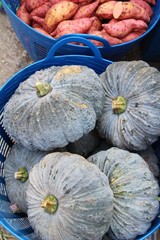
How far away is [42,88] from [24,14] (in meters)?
0.87

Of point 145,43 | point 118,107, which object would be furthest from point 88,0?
point 118,107

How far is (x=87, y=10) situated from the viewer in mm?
2039

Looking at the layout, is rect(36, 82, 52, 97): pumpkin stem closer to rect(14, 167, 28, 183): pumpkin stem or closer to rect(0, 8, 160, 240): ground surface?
rect(14, 167, 28, 183): pumpkin stem

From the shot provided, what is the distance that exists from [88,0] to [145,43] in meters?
0.51

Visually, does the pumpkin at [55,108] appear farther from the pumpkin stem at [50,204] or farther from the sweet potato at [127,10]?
the sweet potato at [127,10]

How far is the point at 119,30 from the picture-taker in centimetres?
197

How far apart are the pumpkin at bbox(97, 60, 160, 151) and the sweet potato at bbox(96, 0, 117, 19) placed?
1.68 feet

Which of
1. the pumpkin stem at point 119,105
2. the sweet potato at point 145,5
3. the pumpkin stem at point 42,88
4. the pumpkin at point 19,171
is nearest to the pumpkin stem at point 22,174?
the pumpkin at point 19,171

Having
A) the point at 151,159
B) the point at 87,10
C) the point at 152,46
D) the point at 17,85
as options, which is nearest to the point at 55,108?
the point at 17,85

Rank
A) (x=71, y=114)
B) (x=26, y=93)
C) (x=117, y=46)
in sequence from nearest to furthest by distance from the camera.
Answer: (x=71, y=114), (x=26, y=93), (x=117, y=46)

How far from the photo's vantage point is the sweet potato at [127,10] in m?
1.99

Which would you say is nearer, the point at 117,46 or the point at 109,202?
the point at 109,202

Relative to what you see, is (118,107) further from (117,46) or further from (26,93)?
(117,46)

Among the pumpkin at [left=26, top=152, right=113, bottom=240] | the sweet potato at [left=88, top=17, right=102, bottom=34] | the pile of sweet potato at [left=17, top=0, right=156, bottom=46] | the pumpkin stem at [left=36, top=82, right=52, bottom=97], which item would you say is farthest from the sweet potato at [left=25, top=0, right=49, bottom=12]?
the pumpkin at [left=26, top=152, right=113, bottom=240]
